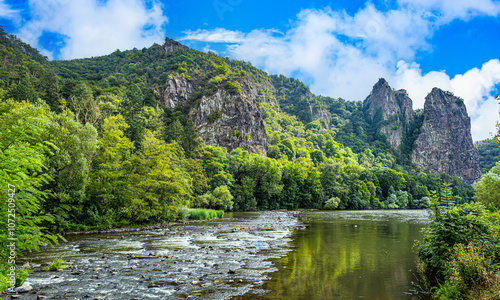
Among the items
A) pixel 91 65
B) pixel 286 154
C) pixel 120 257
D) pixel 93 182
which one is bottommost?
pixel 120 257

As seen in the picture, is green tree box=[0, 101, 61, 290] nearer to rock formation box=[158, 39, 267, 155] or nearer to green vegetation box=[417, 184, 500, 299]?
green vegetation box=[417, 184, 500, 299]

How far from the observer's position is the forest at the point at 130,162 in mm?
7705

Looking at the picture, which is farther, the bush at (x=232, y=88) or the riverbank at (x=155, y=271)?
the bush at (x=232, y=88)

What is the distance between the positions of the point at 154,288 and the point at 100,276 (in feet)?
11.9

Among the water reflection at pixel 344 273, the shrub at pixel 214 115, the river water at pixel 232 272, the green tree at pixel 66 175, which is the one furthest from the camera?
the shrub at pixel 214 115

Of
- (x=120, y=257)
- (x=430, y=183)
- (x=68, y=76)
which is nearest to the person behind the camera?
(x=120, y=257)

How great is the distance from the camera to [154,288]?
10.2 meters

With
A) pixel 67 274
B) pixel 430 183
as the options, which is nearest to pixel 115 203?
pixel 67 274

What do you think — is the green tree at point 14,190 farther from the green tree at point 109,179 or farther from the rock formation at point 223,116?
the rock formation at point 223,116

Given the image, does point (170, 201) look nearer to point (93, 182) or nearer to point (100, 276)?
point (93, 182)

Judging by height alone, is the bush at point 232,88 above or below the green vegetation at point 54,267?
above

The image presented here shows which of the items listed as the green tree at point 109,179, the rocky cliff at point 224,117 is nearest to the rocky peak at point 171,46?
the rocky cliff at point 224,117

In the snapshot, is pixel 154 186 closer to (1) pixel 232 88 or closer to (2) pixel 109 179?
(2) pixel 109 179

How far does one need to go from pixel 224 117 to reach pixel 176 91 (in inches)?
1188
